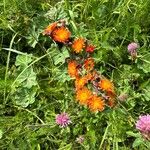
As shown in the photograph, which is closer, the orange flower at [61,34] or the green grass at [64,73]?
the green grass at [64,73]

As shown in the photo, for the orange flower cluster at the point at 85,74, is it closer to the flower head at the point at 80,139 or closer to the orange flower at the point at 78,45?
the orange flower at the point at 78,45

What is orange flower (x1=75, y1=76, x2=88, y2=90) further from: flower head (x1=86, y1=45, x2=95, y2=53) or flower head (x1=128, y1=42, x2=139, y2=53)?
flower head (x1=128, y1=42, x2=139, y2=53)

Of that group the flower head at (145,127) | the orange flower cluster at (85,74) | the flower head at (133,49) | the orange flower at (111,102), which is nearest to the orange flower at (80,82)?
the orange flower cluster at (85,74)

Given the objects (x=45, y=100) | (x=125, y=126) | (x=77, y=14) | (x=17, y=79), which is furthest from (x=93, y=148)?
(x=77, y=14)

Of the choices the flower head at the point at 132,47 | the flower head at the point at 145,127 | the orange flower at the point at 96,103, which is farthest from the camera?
the flower head at the point at 132,47

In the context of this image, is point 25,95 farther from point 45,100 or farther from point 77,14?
point 77,14

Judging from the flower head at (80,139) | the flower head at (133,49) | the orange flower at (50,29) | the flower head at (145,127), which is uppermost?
the orange flower at (50,29)

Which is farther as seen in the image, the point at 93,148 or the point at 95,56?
the point at 95,56
